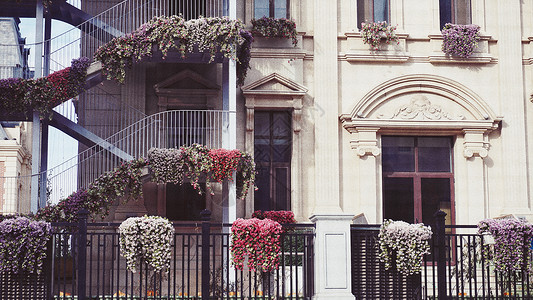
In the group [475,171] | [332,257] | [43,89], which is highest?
[43,89]

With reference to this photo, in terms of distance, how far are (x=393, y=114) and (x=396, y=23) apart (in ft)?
8.40

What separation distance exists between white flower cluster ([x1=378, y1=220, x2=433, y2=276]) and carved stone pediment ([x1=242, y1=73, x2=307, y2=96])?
7.47 metres

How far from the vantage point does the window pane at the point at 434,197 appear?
22438 millimetres

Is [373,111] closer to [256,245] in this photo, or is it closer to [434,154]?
[434,154]

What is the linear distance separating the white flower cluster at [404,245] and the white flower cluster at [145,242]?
3.88 m

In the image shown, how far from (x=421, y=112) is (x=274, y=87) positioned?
3.94 meters

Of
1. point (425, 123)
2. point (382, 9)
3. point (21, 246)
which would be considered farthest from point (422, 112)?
point (21, 246)

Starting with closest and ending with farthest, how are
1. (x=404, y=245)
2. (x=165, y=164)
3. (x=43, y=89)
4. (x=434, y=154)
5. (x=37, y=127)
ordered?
(x=404, y=245) → (x=165, y=164) → (x=43, y=89) → (x=37, y=127) → (x=434, y=154)

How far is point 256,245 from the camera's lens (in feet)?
50.0

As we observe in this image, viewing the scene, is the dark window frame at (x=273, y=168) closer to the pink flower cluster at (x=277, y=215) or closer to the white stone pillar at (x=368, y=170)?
the pink flower cluster at (x=277, y=215)

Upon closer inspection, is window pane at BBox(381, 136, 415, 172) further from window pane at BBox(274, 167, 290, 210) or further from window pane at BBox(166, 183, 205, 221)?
window pane at BBox(166, 183, 205, 221)

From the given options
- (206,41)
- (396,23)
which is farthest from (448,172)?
(206,41)

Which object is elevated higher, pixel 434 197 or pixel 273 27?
pixel 273 27

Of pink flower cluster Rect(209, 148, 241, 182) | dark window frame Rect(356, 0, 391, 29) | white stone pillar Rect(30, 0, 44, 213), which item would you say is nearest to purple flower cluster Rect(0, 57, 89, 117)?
white stone pillar Rect(30, 0, 44, 213)
